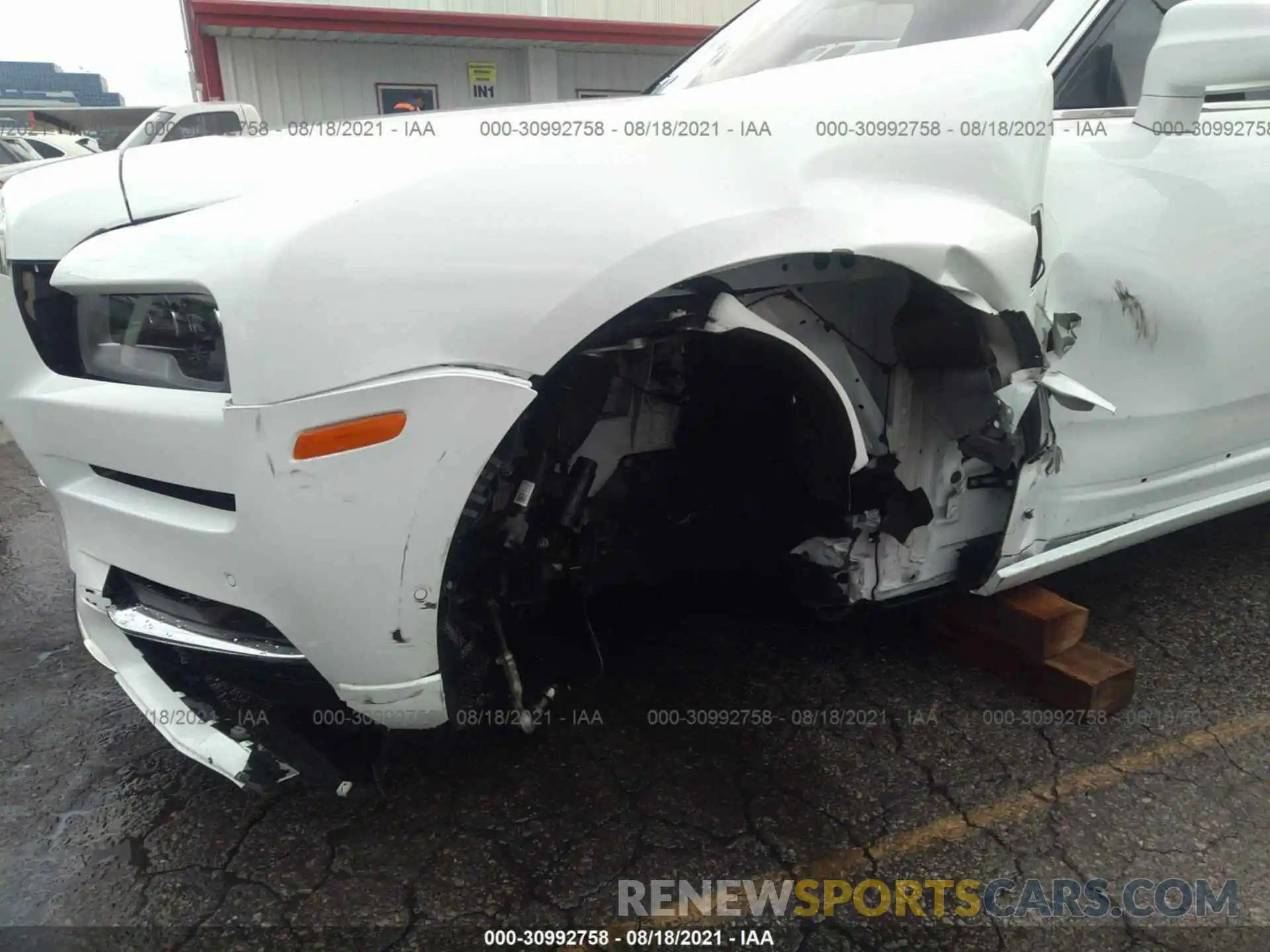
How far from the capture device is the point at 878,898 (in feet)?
5.52

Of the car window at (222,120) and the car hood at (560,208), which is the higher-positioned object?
the car window at (222,120)

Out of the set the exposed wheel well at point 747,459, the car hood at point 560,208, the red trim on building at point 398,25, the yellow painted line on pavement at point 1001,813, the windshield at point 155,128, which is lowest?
the yellow painted line on pavement at point 1001,813

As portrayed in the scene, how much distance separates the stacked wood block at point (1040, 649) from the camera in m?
2.17

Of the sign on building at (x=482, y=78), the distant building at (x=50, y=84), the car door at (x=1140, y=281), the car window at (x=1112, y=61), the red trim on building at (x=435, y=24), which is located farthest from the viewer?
the distant building at (x=50, y=84)

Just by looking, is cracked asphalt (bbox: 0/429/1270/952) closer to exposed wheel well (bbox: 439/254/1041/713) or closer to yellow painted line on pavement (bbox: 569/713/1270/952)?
yellow painted line on pavement (bbox: 569/713/1270/952)

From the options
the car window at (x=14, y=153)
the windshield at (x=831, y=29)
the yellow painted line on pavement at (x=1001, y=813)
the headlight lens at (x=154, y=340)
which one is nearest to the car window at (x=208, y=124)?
the car window at (x=14, y=153)

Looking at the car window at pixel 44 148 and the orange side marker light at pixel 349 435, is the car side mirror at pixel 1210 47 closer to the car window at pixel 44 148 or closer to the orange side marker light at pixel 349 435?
the orange side marker light at pixel 349 435

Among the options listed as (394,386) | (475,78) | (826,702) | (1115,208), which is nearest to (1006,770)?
(826,702)

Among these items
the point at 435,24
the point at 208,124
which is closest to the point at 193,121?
the point at 208,124

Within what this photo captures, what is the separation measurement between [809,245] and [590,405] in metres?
0.48

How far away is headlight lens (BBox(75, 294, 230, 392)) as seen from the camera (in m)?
1.44

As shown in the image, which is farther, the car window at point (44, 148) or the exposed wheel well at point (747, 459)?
the car window at point (44, 148)

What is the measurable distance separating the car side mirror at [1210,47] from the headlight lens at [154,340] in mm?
1953

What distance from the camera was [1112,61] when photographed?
2.11m
